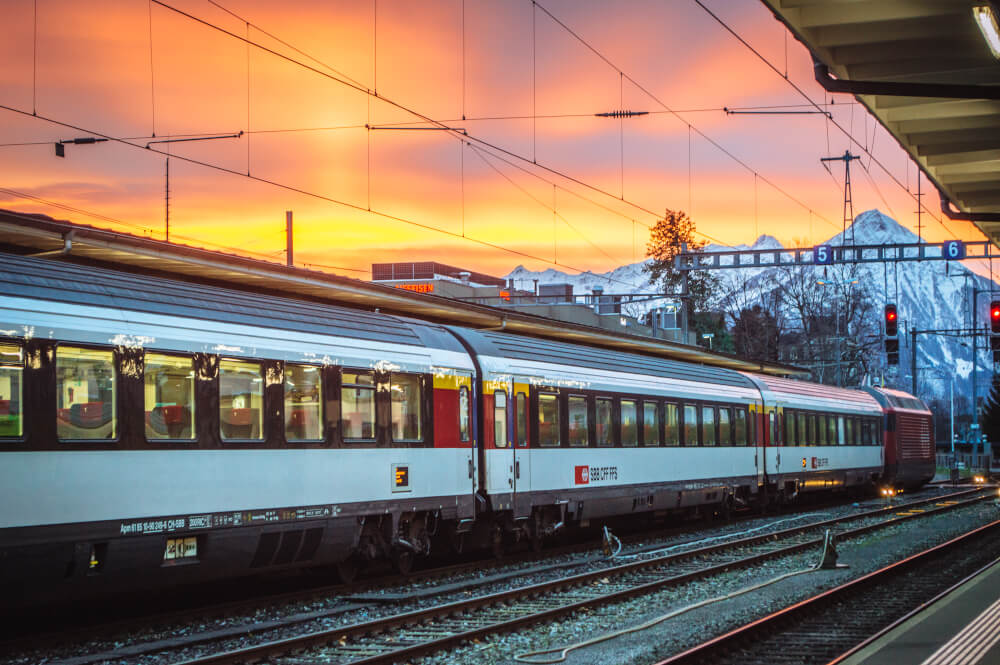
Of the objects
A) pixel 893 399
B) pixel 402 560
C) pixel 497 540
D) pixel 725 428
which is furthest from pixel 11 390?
pixel 893 399

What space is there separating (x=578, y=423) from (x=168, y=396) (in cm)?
980

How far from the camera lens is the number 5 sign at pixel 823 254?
34.2m

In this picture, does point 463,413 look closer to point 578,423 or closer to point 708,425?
point 578,423

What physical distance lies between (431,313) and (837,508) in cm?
1551

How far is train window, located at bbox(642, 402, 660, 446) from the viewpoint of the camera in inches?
909

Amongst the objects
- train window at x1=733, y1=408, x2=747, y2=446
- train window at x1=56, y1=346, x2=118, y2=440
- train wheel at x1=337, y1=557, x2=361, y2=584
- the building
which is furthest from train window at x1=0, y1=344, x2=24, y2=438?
the building

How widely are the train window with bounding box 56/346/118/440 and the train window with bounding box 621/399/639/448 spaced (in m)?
12.5

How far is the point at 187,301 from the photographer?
1273 centimetres

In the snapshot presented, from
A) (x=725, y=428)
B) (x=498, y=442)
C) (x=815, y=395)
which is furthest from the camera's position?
(x=815, y=395)

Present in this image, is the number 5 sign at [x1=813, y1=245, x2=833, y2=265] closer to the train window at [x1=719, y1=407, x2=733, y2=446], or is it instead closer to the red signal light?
the red signal light

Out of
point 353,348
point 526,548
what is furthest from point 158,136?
point 526,548

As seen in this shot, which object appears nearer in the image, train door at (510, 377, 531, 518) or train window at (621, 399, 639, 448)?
train door at (510, 377, 531, 518)

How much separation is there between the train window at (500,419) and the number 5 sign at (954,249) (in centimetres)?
2057

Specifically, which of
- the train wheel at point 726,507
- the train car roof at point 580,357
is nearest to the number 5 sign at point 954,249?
the train car roof at point 580,357
